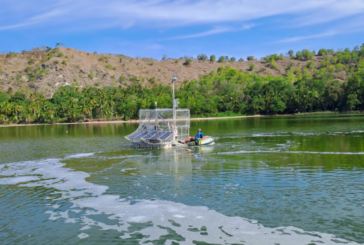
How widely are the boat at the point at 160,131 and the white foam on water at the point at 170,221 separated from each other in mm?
18663

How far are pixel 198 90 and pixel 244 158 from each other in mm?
135022

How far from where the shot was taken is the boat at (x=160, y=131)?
39.9m

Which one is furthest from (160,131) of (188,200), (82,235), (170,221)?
(82,235)

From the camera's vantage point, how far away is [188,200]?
17.5 m

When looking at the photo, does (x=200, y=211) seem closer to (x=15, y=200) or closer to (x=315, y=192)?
→ (x=315, y=192)

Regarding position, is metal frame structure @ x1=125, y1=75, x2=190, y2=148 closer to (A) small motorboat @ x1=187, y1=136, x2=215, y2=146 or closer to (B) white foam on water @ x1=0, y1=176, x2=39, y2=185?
(A) small motorboat @ x1=187, y1=136, x2=215, y2=146

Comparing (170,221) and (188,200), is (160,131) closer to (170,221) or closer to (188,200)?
(188,200)

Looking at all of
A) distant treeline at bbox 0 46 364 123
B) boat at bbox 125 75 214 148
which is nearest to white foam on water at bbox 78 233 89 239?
boat at bbox 125 75 214 148

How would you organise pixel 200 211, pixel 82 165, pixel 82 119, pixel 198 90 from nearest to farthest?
pixel 200 211
pixel 82 165
pixel 82 119
pixel 198 90

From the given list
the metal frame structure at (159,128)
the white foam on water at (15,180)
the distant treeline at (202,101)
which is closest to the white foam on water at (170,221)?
the white foam on water at (15,180)

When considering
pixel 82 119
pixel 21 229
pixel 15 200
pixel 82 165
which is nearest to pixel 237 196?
pixel 21 229

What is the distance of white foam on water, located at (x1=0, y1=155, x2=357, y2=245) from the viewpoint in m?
12.6

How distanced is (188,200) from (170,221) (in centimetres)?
290

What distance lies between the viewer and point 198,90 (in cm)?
16388
